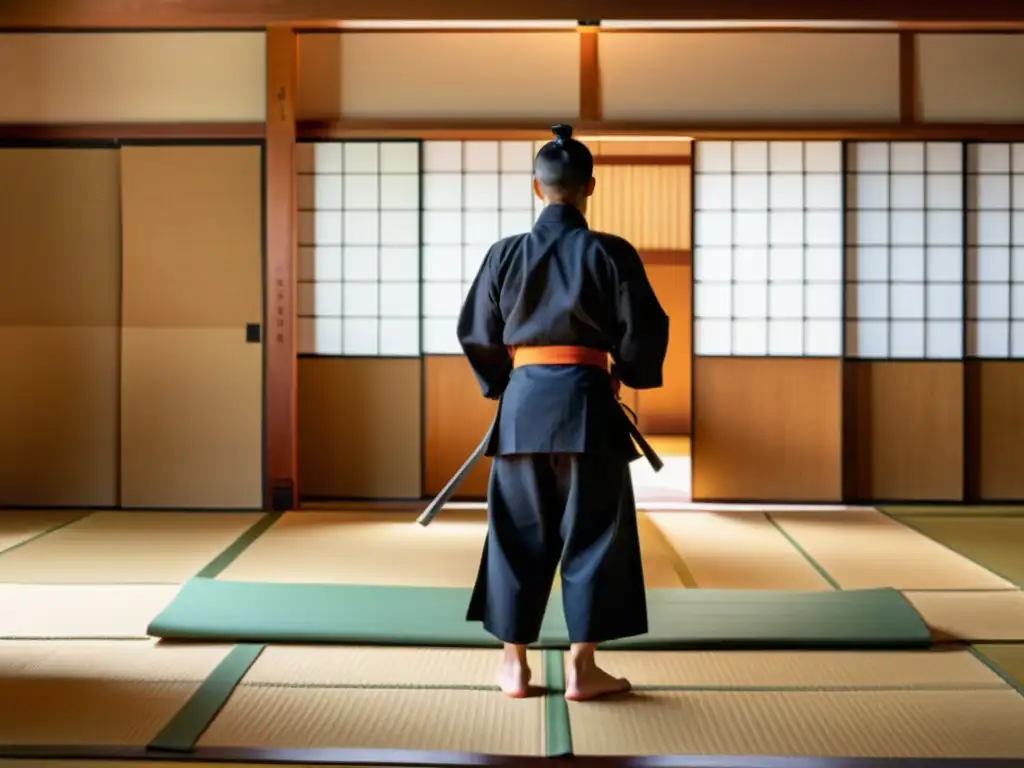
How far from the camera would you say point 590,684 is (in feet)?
8.57

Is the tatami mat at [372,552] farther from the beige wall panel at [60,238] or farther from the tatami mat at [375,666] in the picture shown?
the beige wall panel at [60,238]

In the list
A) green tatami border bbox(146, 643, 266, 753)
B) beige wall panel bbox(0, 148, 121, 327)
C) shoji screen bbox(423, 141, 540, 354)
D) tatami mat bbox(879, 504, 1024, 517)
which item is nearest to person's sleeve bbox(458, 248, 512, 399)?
green tatami border bbox(146, 643, 266, 753)

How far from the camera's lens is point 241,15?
5.32 metres

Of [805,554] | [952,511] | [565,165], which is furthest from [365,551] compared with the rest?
[952,511]

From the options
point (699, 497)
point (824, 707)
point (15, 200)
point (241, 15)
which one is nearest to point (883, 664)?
point (824, 707)

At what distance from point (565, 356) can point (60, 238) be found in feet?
12.8

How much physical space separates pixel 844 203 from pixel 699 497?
174 cm

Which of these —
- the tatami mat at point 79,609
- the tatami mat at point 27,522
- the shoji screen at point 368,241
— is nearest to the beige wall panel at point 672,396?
the shoji screen at point 368,241

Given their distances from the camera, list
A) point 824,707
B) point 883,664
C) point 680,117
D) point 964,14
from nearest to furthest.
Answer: point 824,707, point 883,664, point 964,14, point 680,117

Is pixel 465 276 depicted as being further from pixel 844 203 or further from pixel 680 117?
pixel 844 203

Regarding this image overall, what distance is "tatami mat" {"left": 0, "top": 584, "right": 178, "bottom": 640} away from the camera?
3.21 meters

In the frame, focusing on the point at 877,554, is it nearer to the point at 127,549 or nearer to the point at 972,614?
the point at 972,614

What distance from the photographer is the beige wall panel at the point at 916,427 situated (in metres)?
5.70

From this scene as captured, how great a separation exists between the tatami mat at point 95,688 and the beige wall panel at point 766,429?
3.33 metres
